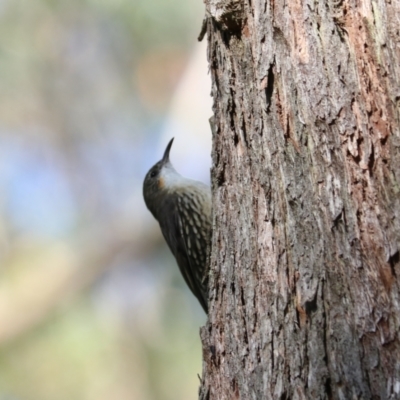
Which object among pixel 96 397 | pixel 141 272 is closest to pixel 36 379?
pixel 96 397

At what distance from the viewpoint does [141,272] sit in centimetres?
674

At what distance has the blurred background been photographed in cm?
629

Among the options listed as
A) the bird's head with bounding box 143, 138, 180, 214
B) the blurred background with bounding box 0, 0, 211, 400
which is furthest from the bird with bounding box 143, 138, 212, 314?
the blurred background with bounding box 0, 0, 211, 400

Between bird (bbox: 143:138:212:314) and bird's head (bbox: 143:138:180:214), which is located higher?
bird's head (bbox: 143:138:180:214)

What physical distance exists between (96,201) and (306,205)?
5.32 metres

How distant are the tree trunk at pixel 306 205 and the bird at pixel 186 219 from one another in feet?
5.29

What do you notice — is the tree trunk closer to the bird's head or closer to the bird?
the bird

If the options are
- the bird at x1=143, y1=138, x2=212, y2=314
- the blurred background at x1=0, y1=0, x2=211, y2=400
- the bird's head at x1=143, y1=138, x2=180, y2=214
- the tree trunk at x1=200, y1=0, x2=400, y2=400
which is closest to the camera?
the tree trunk at x1=200, y1=0, x2=400, y2=400

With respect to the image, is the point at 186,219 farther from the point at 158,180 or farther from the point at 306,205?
the point at 306,205

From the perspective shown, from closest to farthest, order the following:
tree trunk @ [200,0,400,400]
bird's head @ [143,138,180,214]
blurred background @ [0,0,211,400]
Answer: tree trunk @ [200,0,400,400] < bird's head @ [143,138,180,214] < blurred background @ [0,0,211,400]

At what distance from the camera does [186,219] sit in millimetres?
4129

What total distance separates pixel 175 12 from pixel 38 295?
3400 millimetres

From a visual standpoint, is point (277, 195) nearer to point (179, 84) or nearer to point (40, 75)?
point (179, 84)

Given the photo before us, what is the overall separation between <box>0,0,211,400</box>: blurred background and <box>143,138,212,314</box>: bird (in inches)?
48.7
